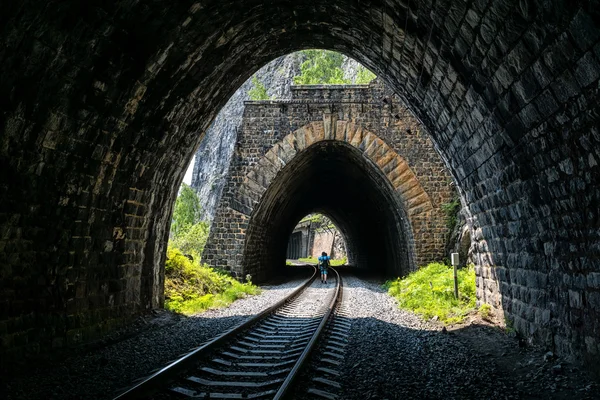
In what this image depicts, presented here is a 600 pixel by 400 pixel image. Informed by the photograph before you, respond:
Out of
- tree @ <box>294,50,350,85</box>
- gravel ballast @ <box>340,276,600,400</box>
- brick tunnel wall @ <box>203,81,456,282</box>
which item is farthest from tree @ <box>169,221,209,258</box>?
gravel ballast @ <box>340,276,600,400</box>

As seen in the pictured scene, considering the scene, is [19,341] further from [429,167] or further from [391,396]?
[429,167]

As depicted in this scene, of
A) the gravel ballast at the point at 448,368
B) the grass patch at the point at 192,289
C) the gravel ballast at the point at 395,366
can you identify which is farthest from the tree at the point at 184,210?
the gravel ballast at the point at 448,368

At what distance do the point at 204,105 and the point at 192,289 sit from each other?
525 centimetres

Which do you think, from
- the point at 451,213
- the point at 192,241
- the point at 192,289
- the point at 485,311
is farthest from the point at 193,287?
the point at 192,241

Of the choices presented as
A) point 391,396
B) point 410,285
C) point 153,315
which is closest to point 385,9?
point 391,396

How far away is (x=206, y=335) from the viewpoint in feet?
23.1

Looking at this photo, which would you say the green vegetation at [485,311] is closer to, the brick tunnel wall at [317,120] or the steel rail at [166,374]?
the steel rail at [166,374]

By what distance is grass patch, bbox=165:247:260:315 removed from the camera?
10.3 m

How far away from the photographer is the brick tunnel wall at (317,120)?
51.3ft

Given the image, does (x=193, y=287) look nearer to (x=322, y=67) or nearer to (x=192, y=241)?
(x=192, y=241)

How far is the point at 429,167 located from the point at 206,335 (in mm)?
10909

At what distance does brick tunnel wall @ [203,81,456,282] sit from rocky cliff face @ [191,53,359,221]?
111ft

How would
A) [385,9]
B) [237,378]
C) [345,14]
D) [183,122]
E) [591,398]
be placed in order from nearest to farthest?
1. [591,398]
2. [237,378]
3. [385,9]
4. [345,14]
5. [183,122]

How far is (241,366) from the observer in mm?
5242
